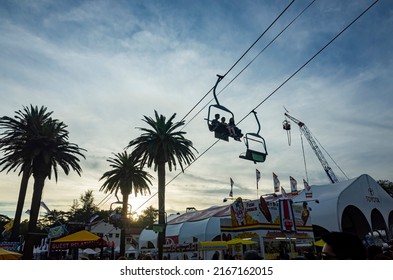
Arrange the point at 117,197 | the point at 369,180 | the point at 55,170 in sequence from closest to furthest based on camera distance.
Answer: the point at 55,170 < the point at 369,180 < the point at 117,197

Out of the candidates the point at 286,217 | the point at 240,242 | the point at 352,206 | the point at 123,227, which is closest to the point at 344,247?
the point at 240,242

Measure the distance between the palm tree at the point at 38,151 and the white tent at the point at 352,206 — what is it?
90.0ft

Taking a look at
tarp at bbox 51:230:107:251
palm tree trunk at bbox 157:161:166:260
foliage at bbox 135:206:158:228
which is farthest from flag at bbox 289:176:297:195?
foliage at bbox 135:206:158:228

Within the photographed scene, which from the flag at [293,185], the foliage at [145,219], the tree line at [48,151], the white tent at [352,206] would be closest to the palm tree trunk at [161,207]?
the tree line at [48,151]

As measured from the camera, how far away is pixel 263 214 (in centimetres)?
2398

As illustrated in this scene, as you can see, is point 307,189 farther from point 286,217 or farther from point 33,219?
point 33,219

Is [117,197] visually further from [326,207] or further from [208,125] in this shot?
[208,125]

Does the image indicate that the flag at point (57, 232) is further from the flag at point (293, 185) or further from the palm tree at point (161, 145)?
the flag at point (293, 185)

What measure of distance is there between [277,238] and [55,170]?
25632mm

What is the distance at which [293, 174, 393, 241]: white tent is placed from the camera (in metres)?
32.6

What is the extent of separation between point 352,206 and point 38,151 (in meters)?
34.5

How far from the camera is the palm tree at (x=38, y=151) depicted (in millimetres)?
28125

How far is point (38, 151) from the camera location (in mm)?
30047
